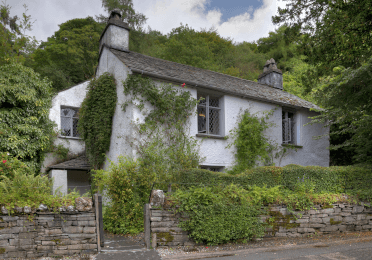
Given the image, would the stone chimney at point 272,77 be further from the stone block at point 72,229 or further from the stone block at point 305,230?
the stone block at point 72,229

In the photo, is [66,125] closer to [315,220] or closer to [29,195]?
[29,195]

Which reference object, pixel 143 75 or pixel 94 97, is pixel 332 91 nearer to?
pixel 143 75

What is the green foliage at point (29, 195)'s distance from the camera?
612 centimetres

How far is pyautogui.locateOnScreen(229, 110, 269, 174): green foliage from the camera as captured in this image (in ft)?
42.9

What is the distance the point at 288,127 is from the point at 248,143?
4108 millimetres

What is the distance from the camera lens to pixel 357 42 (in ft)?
29.2

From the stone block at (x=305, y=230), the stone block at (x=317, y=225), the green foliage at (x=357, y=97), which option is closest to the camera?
the stone block at (x=305, y=230)

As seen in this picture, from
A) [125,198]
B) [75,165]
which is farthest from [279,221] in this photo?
[75,165]

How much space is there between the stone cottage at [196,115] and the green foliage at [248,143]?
340 mm

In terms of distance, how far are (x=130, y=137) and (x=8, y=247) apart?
5.59 metres

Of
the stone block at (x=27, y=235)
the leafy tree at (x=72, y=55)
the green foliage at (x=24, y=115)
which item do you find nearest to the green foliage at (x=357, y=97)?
the stone block at (x=27, y=235)

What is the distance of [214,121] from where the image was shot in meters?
13.2

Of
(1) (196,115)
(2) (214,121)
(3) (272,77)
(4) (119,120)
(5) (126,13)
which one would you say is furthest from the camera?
(5) (126,13)

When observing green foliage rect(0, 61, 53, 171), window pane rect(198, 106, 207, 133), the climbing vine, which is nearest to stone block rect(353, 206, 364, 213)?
A: the climbing vine
